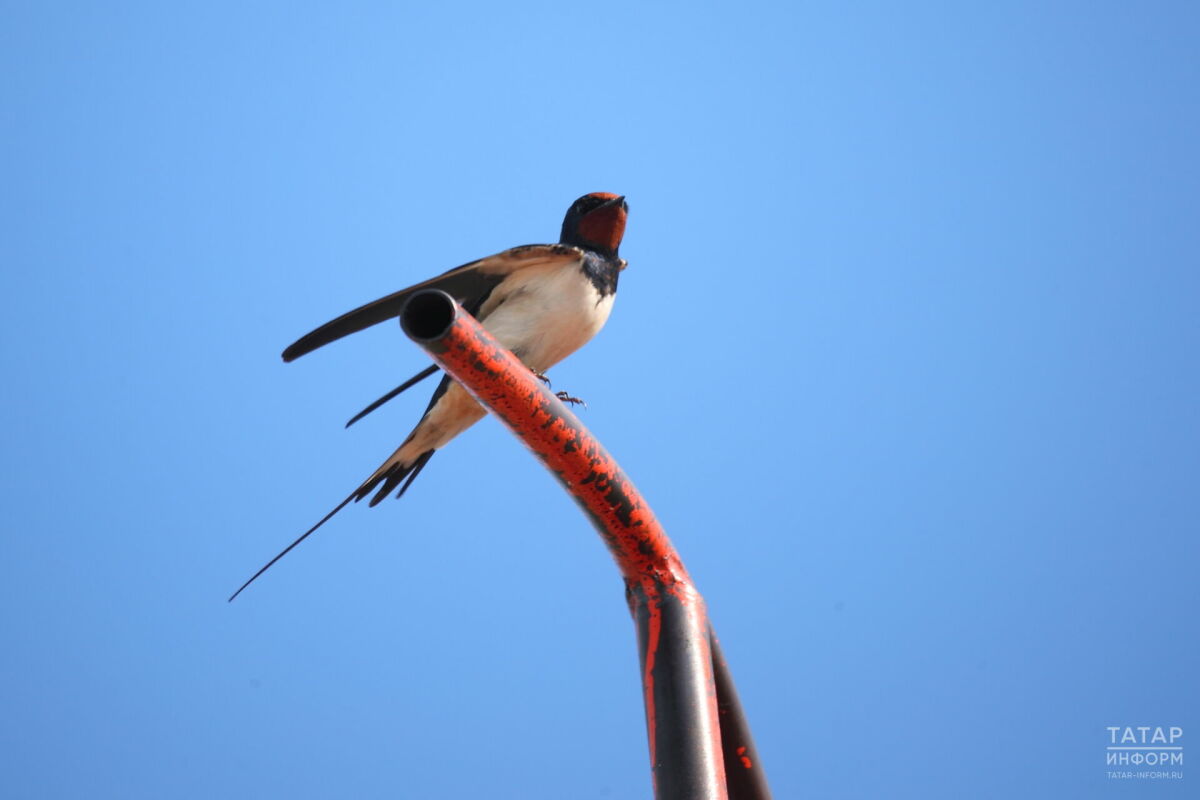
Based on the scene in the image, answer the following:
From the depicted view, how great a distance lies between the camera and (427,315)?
1.32 meters

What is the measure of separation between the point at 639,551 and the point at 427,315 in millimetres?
393

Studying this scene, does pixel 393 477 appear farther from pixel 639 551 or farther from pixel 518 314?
pixel 639 551

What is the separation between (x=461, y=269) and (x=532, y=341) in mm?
306

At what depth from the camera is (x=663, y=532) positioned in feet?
4.97

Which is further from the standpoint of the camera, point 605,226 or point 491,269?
point 605,226

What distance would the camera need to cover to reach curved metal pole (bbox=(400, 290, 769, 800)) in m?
1.26

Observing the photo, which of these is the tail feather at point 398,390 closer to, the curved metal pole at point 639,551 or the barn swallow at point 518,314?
the barn swallow at point 518,314

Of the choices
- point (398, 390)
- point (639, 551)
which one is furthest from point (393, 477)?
point (639, 551)

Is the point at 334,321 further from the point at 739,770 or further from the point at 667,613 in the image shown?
the point at 739,770

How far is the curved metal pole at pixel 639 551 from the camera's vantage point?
4.12ft

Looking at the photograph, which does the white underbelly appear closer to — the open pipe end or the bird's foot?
the bird's foot

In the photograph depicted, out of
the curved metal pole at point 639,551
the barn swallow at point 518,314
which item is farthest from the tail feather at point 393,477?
the curved metal pole at point 639,551

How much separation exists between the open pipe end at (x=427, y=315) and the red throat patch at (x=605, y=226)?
7.35 feet

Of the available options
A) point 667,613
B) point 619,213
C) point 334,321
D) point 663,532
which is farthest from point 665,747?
point 619,213
